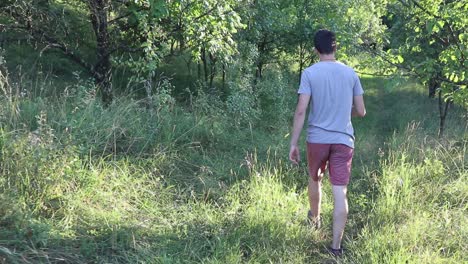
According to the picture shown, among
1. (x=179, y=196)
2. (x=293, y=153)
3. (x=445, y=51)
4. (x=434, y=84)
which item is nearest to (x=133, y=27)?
(x=179, y=196)

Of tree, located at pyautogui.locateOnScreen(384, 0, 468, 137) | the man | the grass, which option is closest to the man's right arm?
the man

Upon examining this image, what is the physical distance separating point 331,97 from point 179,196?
1.67 metres

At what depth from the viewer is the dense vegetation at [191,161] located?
3.52 m

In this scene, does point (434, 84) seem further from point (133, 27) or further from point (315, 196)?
point (315, 196)

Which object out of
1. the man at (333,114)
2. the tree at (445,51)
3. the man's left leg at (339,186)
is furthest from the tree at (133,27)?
the man's left leg at (339,186)

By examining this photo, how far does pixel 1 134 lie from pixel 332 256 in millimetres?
2890

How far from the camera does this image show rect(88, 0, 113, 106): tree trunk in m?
6.20

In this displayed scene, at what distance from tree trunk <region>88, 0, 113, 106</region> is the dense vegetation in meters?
0.02

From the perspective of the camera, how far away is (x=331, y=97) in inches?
146

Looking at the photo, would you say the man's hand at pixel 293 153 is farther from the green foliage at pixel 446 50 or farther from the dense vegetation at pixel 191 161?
the green foliage at pixel 446 50

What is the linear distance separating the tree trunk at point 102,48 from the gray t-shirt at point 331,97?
10.4 ft

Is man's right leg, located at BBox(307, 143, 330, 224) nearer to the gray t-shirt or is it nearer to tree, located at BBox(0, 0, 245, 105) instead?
the gray t-shirt

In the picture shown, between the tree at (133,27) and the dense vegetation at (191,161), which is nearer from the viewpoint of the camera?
the dense vegetation at (191,161)

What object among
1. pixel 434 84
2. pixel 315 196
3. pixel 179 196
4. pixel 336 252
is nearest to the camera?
pixel 336 252
